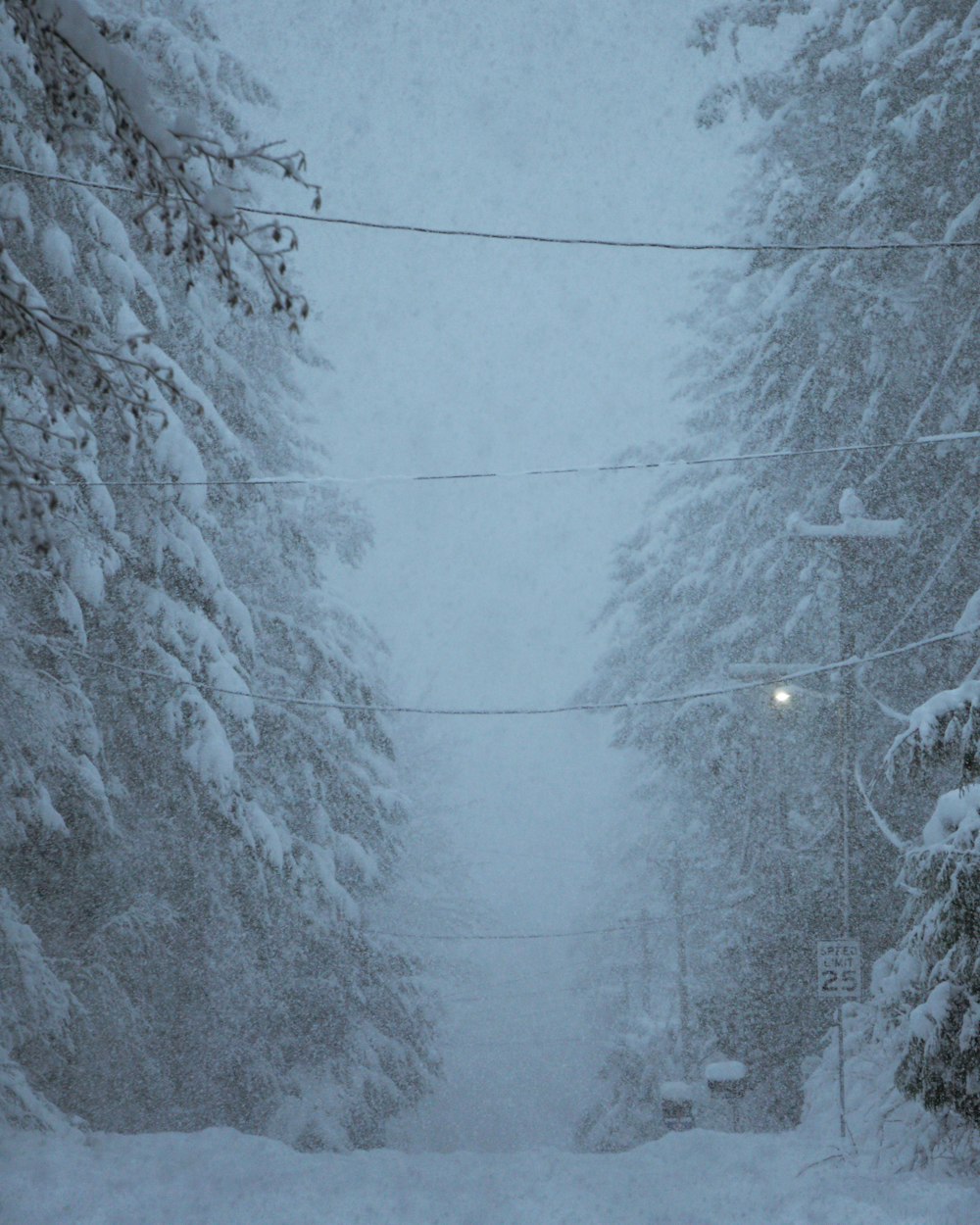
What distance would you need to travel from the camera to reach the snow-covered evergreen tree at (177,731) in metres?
9.62

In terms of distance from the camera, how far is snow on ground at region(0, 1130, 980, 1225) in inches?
287

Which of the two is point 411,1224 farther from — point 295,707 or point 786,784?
point 786,784

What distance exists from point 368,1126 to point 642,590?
9.63 metres

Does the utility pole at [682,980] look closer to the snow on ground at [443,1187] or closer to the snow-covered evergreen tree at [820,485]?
the snow-covered evergreen tree at [820,485]

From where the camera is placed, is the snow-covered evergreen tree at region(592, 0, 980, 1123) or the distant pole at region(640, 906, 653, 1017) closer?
the snow-covered evergreen tree at region(592, 0, 980, 1123)

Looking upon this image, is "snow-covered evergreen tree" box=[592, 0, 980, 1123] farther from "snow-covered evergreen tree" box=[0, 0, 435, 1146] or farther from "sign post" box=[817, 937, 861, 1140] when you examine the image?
"snow-covered evergreen tree" box=[0, 0, 435, 1146]

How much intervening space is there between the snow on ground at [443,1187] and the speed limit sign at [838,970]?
267 cm

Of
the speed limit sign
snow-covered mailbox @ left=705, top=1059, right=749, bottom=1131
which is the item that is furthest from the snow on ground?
snow-covered mailbox @ left=705, top=1059, right=749, bottom=1131

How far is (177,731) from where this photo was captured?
10484 mm

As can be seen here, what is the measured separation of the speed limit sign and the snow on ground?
2671mm

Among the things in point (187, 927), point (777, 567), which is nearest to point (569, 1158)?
point (187, 927)

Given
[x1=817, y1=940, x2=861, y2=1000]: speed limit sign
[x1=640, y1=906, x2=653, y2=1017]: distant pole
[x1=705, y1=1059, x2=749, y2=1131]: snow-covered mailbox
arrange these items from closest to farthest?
1. [x1=817, y1=940, x2=861, y2=1000]: speed limit sign
2. [x1=705, y1=1059, x2=749, y2=1131]: snow-covered mailbox
3. [x1=640, y1=906, x2=653, y2=1017]: distant pole

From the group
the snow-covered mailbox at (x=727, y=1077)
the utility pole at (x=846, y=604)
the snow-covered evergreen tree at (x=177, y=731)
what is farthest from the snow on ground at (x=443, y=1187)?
the snow-covered mailbox at (x=727, y=1077)

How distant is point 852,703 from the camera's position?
1515 centimetres
